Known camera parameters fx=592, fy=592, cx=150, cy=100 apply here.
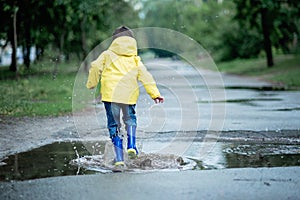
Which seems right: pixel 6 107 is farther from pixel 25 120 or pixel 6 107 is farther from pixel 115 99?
pixel 115 99

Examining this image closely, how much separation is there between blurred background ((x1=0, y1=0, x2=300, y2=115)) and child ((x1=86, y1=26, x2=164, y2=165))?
6574 millimetres

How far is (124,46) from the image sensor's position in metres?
7.34

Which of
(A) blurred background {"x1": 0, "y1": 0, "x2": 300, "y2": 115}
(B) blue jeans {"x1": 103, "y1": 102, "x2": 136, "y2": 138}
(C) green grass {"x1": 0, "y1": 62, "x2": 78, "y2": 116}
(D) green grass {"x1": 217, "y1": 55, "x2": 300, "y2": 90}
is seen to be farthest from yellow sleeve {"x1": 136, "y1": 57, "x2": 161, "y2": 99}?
(D) green grass {"x1": 217, "y1": 55, "x2": 300, "y2": 90}

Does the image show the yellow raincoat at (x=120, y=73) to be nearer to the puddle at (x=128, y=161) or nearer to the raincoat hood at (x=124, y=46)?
the raincoat hood at (x=124, y=46)

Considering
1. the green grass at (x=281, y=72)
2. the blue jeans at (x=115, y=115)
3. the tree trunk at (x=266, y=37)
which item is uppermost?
the blue jeans at (x=115, y=115)

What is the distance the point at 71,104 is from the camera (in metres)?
16.0

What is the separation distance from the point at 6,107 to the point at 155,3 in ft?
258

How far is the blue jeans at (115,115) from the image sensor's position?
7371mm

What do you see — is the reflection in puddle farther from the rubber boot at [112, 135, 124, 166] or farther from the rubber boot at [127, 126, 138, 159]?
the rubber boot at [112, 135, 124, 166]

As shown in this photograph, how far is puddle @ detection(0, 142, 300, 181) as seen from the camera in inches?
278

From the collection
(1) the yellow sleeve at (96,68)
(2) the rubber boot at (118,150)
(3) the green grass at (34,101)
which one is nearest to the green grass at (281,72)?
(3) the green grass at (34,101)

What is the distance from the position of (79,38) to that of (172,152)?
3530cm

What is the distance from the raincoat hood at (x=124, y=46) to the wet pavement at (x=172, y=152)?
148cm

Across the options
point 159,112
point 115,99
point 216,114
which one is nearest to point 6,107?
point 159,112
